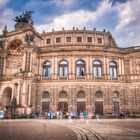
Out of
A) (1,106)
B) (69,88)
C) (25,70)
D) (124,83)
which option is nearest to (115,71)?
(124,83)

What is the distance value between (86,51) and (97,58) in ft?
8.77

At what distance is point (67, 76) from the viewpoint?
40438 mm

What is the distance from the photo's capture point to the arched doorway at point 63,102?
39250mm

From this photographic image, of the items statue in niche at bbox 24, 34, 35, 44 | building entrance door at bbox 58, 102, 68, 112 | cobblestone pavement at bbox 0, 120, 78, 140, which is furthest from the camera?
statue in niche at bbox 24, 34, 35, 44

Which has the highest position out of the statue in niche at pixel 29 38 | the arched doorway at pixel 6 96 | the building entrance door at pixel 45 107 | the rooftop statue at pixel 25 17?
the rooftop statue at pixel 25 17

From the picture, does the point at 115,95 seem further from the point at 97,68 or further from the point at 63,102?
the point at 63,102

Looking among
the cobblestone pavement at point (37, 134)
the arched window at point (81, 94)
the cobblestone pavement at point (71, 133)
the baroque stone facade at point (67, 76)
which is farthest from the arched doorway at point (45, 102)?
the cobblestone pavement at point (37, 134)

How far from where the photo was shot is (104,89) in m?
39.6

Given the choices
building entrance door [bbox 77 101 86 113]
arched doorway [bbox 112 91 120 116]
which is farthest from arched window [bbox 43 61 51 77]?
arched doorway [bbox 112 91 120 116]

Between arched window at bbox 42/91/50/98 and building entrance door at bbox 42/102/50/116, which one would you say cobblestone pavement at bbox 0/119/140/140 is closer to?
building entrance door at bbox 42/102/50/116

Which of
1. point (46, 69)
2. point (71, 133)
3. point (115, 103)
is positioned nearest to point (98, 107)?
point (115, 103)

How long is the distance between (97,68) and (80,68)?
3.50 meters

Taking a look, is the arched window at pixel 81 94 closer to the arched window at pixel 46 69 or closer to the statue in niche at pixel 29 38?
the arched window at pixel 46 69

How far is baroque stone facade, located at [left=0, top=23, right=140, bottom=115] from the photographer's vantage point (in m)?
38.9
